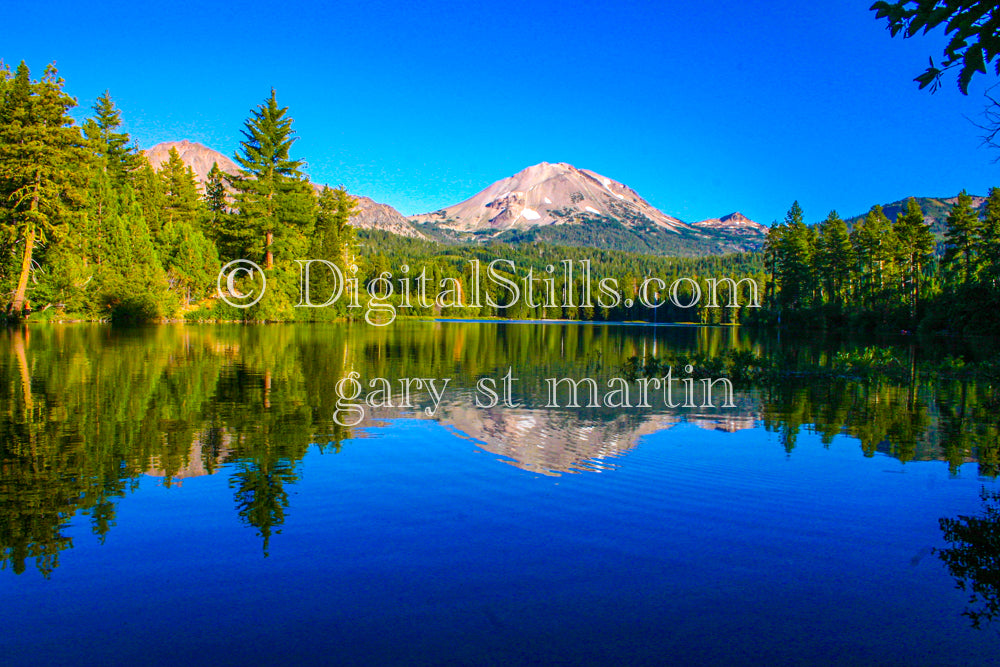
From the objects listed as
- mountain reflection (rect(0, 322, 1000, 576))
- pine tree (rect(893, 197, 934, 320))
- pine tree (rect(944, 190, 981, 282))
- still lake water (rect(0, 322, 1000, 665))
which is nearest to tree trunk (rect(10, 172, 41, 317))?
mountain reflection (rect(0, 322, 1000, 576))

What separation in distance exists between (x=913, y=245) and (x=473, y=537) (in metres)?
69.0

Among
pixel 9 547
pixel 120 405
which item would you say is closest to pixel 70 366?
pixel 120 405

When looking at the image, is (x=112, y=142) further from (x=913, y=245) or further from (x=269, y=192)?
(x=913, y=245)

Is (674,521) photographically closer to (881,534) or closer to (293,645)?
(881,534)

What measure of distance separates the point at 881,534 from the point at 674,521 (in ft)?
6.59

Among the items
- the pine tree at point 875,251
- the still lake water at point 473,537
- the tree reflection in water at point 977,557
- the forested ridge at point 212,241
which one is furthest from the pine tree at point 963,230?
the tree reflection in water at point 977,557

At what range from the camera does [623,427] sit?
38.3 feet

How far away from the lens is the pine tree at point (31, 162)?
37.5 metres

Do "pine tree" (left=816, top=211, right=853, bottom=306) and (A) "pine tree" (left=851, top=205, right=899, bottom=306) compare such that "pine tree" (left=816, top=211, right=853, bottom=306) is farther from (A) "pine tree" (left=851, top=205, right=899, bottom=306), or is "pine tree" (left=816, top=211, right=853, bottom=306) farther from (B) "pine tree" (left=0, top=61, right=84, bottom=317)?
(B) "pine tree" (left=0, top=61, right=84, bottom=317)

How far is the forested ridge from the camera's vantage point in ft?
126

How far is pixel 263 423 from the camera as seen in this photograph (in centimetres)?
1064

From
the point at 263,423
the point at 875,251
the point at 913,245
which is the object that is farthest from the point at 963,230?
the point at 263,423
